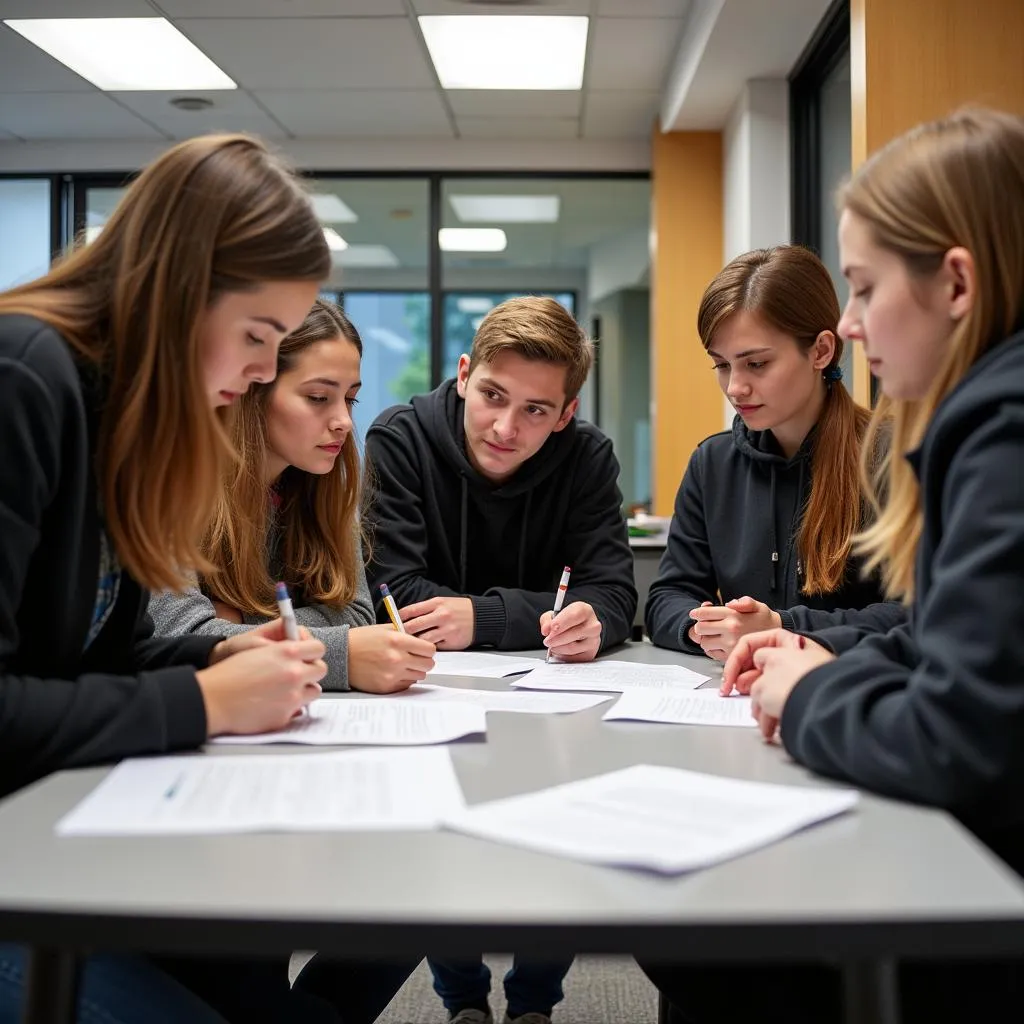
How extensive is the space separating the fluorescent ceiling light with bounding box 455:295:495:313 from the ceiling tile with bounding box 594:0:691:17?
376cm

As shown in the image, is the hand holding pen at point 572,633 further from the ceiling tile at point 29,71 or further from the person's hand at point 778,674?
the ceiling tile at point 29,71

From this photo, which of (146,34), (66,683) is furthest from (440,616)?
(146,34)

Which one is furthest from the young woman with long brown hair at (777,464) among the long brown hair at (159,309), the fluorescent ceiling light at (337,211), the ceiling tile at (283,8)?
the fluorescent ceiling light at (337,211)

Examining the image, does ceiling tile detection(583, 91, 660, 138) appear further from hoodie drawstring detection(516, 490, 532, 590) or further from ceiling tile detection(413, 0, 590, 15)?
hoodie drawstring detection(516, 490, 532, 590)

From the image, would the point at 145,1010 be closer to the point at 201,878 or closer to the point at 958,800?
the point at 201,878

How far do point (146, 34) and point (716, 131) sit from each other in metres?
2.73

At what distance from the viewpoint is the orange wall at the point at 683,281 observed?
18.3 ft

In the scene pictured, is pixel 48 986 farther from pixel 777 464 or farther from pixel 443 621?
pixel 777 464

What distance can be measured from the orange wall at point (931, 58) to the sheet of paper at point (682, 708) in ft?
5.34

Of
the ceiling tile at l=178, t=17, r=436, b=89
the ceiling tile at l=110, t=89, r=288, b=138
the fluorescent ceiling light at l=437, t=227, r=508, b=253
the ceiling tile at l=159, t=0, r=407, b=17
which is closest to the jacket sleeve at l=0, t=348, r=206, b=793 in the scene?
the ceiling tile at l=159, t=0, r=407, b=17

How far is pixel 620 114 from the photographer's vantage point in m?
5.78

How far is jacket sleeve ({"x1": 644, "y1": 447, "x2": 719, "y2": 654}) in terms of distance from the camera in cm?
202

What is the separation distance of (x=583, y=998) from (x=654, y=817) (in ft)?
4.75

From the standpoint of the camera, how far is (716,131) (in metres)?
5.56
